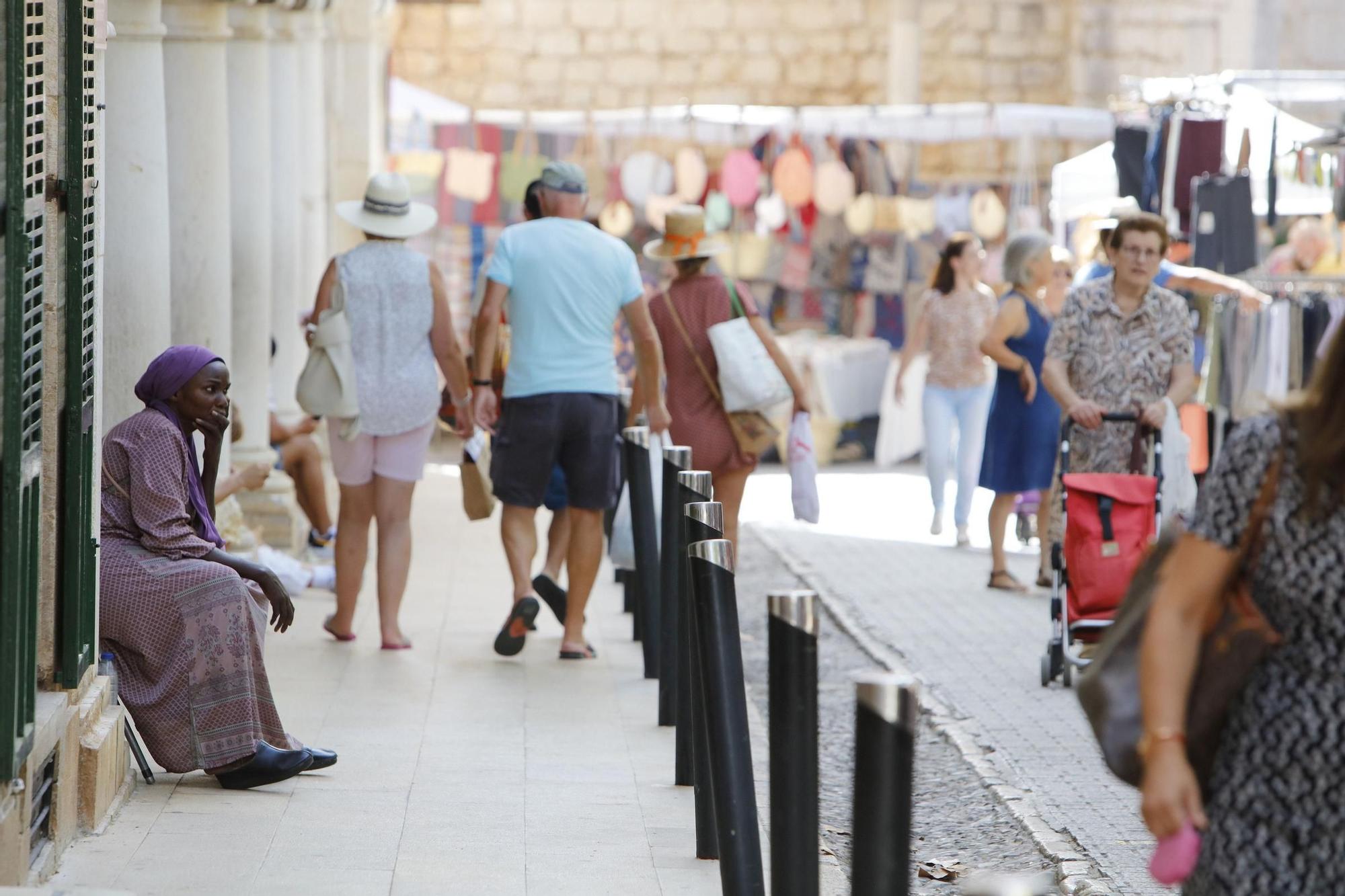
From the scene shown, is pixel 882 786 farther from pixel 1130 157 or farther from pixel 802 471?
pixel 1130 157

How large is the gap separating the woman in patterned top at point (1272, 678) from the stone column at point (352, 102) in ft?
44.8

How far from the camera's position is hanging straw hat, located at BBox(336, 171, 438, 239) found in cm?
774

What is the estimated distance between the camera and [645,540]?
7.45 m

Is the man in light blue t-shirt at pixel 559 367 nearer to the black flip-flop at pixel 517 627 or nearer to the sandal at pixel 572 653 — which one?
the black flip-flop at pixel 517 627

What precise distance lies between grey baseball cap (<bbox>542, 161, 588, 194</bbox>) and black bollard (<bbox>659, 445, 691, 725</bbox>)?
1517 millimetres

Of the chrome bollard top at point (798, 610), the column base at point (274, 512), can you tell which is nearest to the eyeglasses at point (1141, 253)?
the column base at point (274, 512)

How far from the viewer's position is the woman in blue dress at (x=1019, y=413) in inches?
392

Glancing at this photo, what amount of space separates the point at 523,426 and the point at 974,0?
1557cm

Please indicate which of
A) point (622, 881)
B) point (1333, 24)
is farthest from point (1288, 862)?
point (1333, 24)

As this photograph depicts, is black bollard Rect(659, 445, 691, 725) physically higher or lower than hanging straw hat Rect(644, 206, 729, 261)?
lower

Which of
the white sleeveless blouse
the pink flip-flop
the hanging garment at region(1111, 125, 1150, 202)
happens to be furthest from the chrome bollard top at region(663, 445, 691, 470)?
the hanging garment at region(1111, 125, 1150, 202)

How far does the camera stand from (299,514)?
1083cm

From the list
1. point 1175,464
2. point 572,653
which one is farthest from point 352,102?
point 1175,464

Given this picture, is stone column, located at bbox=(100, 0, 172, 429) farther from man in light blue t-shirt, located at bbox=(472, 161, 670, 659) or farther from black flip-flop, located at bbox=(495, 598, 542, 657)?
black flip-flop, located at bbox=(495, 598, 542, 657)
